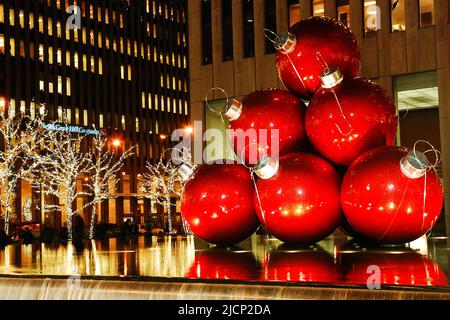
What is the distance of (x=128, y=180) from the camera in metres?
72.9

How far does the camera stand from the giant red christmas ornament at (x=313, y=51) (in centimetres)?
846

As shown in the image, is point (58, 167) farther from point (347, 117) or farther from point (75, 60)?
point (347, 117)

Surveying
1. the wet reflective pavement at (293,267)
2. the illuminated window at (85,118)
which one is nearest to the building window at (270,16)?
the wet reflective pavement at (293,267)

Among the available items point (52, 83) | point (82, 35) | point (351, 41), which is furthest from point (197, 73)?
point (82, 35)

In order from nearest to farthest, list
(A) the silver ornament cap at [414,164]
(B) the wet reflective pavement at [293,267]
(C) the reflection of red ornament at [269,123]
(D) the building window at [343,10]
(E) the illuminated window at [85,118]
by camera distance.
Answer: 1. (B) the wet reflective pavement at [293,267]
2. (A) the silver ornament cap at [414,164]
3. (C) the reflection of red ornament at [269,123]
4. (D) the building window at [343,10]
5. (E) the illuminated window at [85,118]

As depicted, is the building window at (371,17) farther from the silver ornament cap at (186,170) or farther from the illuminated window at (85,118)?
the illuminated window at (85,118)

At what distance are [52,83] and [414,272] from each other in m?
60.6

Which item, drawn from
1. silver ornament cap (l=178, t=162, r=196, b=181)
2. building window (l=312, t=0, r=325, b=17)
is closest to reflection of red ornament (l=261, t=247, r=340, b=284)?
silver ornament cap (l=178, t=162, r=196, b=181)

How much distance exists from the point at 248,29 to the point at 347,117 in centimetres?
2086

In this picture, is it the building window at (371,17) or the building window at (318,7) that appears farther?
the building window at (318,7)

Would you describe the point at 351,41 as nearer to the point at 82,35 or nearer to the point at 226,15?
the point at 226,15

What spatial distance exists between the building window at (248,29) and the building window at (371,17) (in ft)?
16.6

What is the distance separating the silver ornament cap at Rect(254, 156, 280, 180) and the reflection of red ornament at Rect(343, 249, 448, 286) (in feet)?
4.43
